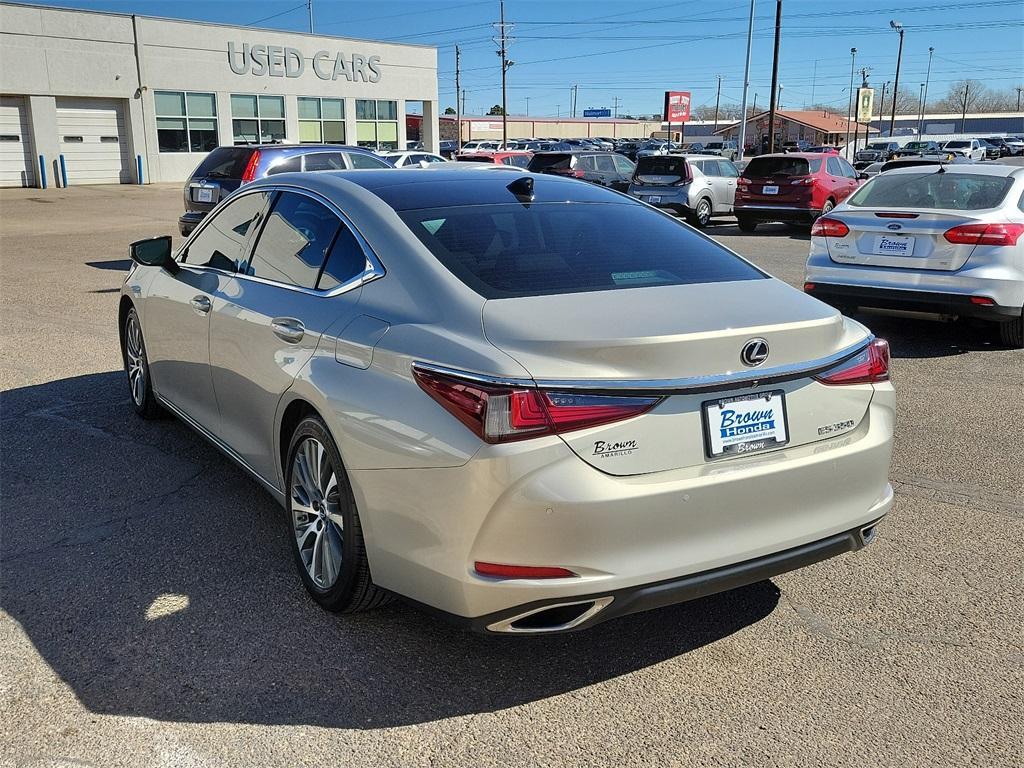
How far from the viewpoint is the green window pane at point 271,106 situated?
41.2 metres

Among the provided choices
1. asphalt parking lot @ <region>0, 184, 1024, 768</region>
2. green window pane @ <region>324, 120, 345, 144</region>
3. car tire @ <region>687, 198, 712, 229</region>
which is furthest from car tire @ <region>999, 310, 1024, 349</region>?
green window pane @ <region>324, 120, 345, 144</region>

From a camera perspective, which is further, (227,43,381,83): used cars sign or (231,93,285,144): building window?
(231,93,285,144): building window

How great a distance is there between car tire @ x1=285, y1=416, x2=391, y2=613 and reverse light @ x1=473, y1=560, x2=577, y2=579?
1.98 ft

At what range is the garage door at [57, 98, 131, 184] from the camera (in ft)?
117

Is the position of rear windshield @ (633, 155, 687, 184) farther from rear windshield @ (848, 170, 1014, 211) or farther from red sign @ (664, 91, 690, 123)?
red sign @ (664, 91, 690, 123)

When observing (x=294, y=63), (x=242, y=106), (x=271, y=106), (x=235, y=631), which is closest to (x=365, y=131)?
(x=294, y=63)

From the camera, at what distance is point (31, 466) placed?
17.4 ft

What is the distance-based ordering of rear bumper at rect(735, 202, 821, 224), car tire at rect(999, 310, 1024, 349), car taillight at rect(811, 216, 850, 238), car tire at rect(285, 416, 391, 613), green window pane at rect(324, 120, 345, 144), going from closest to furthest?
car tire at rect(285, 416, 391, 613)
car tire at rect(999, 310, 1024, 349)
car taillight at rect(811, 216, 850, 238)
rear bumper at rect(735, 202, 821, 224)
green window pane at rect(324, 120, 345, 144)

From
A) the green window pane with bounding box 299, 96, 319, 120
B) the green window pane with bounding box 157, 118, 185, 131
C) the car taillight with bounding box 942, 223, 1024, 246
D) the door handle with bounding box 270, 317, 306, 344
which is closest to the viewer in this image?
the door handle with bounding box 270, 317, 306, 344

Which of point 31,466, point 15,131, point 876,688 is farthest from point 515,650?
point 15,131

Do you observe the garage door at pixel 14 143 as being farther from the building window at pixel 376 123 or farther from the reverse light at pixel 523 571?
the reverse light at pixel 523 571

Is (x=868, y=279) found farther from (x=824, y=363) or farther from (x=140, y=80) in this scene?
(x=140, y=80)

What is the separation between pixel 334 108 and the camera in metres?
44.3

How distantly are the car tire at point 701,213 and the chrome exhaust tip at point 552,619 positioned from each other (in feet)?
65.3
